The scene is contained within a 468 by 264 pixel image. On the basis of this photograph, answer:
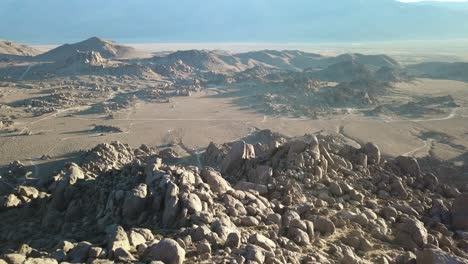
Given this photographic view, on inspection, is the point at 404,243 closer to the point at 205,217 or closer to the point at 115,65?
the point at 205,217

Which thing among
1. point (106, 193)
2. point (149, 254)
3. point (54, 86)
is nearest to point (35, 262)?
point (149, 254)

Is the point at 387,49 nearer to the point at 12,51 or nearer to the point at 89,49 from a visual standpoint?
the point at 89,49

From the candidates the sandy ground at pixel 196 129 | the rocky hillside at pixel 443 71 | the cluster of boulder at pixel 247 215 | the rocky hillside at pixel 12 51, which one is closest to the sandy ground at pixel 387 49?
the rocky hillside at pixel 443 71

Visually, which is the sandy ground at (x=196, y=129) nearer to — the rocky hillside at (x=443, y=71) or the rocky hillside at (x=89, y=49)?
the rocky hillside at (x=443, y=71)

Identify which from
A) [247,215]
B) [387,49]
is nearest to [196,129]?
[247,215]

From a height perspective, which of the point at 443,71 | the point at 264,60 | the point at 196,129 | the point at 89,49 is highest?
the point at 89,49
